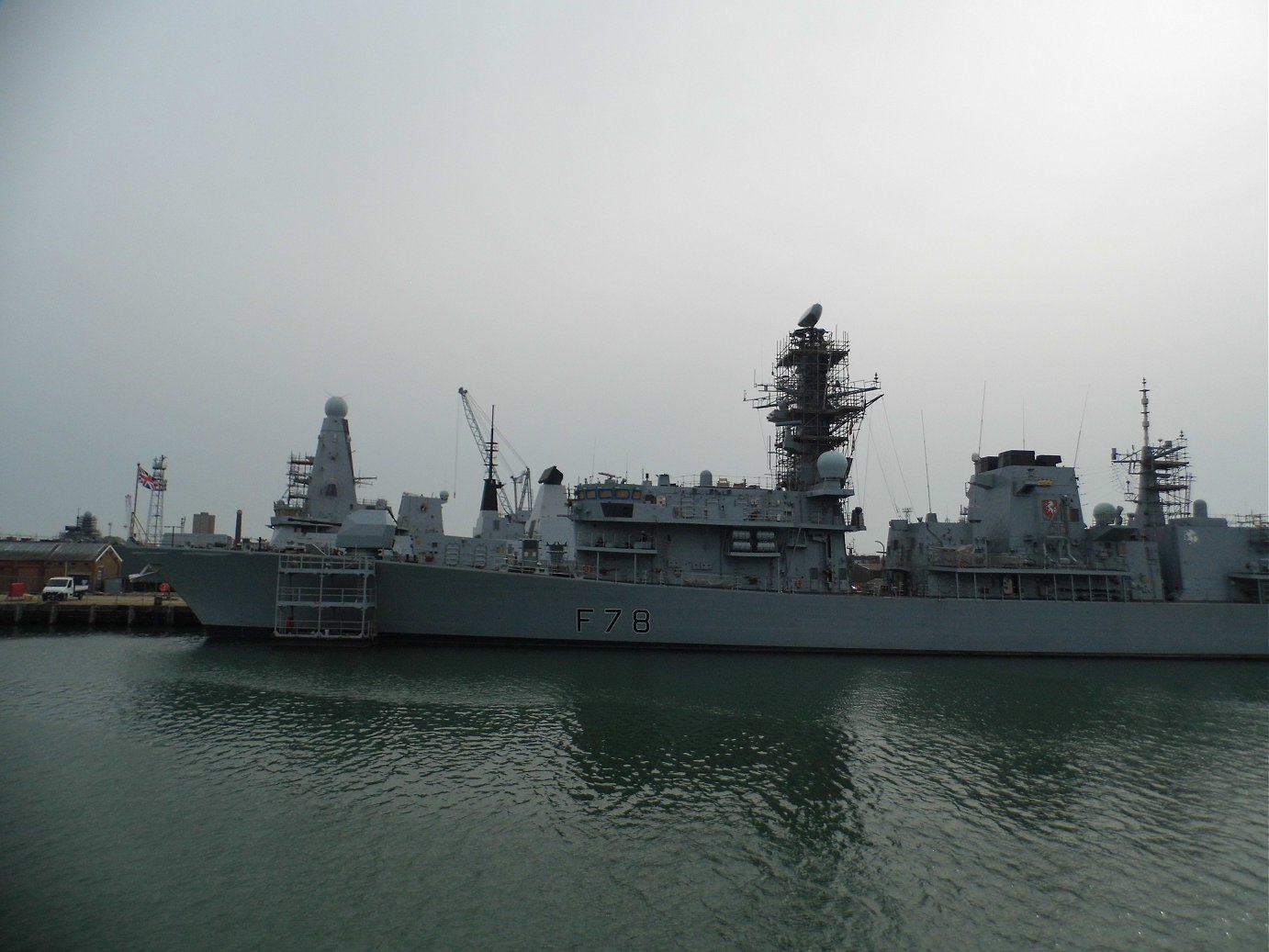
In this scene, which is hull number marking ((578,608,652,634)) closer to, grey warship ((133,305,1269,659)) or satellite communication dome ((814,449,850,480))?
grey warship ((133,305,1269,659))

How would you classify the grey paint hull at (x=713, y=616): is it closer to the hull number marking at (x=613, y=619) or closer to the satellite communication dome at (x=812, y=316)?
the hull number marking at (x=613, y=619)

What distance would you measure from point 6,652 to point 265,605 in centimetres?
965

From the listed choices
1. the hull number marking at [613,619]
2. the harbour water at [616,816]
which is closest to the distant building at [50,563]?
the harbour water at [616,816]

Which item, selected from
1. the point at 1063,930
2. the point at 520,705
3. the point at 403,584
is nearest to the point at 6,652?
the point at 403,584

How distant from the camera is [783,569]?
27.8 metres

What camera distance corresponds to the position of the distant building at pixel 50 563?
42.6 metres

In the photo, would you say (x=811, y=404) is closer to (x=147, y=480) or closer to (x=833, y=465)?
(x=833, y=465)

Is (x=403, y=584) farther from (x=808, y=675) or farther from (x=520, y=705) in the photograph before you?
(x=808, y=675)

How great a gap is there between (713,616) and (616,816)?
49.2 feet

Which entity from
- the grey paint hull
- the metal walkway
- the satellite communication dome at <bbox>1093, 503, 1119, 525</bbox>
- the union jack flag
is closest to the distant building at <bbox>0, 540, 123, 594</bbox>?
the union jack flag

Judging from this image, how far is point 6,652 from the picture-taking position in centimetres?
2517

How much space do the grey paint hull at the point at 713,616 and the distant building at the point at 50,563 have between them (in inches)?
916

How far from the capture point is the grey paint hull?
82.9 ft

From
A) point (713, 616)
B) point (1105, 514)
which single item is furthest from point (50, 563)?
point (1105, 514)
